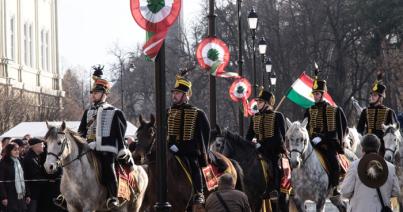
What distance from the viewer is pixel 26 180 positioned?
63.7 feet

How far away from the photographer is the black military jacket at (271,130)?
19.8 m

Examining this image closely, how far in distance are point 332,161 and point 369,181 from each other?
6551 millimetres

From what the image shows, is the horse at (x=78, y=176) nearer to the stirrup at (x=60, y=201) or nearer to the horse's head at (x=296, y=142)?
the stirrup at (x=60, y=201)

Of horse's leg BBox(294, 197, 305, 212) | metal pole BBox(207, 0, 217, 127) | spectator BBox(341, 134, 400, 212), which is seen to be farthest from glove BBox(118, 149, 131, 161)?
metal pole BBox(207, 0, 217, 127)

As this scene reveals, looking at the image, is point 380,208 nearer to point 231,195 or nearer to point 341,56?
point 231,195

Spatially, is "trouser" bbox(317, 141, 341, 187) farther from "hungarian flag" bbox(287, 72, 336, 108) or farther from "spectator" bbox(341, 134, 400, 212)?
"hungarian flag" bbox(287, 72, 336, 108)

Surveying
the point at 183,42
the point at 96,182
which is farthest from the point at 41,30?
the point at 96,182

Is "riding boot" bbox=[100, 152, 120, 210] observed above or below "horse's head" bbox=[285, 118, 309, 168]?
below

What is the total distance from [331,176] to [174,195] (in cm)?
461

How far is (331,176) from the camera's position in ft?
64.2

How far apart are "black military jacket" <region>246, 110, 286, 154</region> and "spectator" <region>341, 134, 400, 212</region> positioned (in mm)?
6514

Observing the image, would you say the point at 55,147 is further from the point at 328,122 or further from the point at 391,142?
the point at 391,142

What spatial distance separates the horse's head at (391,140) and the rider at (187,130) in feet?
17.0

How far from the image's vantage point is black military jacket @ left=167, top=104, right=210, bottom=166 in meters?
16.5
